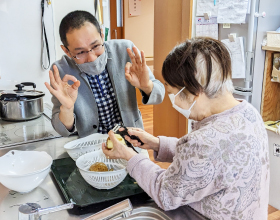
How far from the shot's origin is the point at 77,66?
1447 millimetres

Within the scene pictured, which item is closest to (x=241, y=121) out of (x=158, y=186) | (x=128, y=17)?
(x=158, y=186)

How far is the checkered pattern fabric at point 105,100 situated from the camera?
4.88 ft

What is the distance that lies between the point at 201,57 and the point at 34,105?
139cm

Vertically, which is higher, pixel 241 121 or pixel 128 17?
pixel 128 17

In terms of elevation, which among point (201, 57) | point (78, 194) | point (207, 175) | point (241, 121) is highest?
point (201, 57)

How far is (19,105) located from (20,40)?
29.7 inches

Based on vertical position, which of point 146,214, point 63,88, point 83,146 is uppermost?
point 63,88

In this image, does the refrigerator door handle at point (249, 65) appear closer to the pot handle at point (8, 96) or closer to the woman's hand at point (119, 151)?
the woman's hand at point (119, 151)

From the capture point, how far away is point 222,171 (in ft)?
2.47

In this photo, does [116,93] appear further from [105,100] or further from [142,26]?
[142,26]

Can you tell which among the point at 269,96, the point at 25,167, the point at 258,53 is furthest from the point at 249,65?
the point at 25,167

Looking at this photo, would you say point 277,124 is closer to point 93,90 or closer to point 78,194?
point 93,90

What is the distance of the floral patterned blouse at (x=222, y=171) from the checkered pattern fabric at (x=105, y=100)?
28.1 inches

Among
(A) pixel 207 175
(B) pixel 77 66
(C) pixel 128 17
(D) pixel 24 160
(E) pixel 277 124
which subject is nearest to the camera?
(A) pixel 207 175
